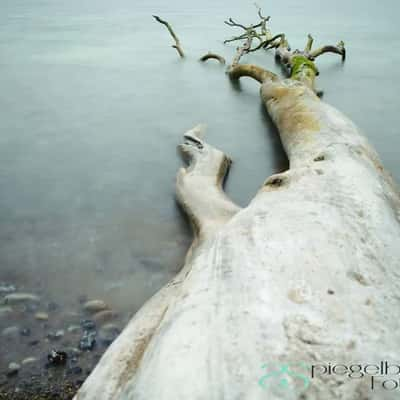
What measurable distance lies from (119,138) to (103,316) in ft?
8.61

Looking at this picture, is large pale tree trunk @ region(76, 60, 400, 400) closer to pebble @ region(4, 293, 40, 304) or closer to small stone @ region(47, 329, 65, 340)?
small stone @ region(47, 329, 65, 340)

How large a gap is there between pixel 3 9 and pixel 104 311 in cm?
1494

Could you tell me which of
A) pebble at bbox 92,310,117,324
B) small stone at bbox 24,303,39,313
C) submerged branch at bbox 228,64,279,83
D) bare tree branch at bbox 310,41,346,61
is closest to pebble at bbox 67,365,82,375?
pebble at bbox 92,310,117,324

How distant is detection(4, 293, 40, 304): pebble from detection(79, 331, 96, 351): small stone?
0.39 m

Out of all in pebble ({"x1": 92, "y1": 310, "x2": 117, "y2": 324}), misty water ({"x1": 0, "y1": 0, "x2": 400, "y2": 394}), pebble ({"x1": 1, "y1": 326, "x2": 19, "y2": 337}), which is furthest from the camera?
misty water ({"x1": 0, "y1": 0, "x2": 400, "y2": 394})

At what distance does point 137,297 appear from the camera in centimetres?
241

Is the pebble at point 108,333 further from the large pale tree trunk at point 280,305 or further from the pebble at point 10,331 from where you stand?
the pebble at point 10,331

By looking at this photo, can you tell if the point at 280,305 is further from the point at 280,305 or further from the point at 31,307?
the point at 31,307

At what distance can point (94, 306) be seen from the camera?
232cm

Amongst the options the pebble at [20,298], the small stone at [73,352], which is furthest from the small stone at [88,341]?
the pebble at [20,298]

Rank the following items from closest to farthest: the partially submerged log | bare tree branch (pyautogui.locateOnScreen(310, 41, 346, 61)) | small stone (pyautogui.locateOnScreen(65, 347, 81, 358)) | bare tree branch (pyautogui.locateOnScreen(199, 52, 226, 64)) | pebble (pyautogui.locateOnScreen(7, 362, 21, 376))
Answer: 1. the partially submerged log
2. pebble (pyautogui.locateOnScreen(7, 362, 21, 376))
3. small stone (pyautogui.locateOnScreen(65, 347, 81, 358))
4. bare tree branch (pyautogui.locateOnScreen(310, 41, 346, 61))
5. bare tree branch (pyautogui.locateOnScreen(199, 52, 226, 64))

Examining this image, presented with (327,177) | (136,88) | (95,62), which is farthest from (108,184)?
(95,62)

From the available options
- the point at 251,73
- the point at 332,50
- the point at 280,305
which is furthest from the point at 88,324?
the point at 332,50

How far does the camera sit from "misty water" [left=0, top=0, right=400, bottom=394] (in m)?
2.65
